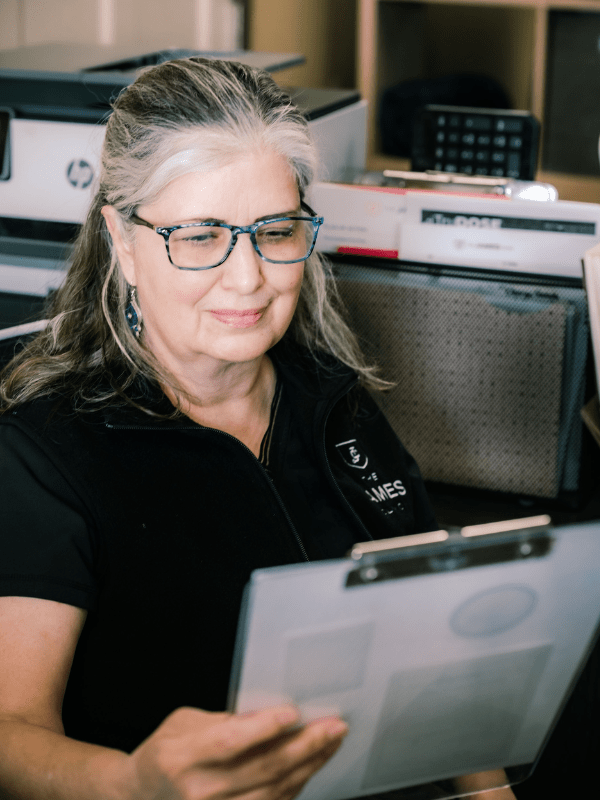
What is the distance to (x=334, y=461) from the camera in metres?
1.05

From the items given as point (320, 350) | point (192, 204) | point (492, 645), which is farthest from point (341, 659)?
point (320, 350)

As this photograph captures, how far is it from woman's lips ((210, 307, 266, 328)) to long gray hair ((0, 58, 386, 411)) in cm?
11

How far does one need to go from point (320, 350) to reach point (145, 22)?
1.51 m

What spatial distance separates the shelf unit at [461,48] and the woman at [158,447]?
1.94 m

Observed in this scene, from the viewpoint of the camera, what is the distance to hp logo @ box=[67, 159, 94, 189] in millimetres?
1288

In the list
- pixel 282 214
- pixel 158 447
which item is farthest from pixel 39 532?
pixel 282 214

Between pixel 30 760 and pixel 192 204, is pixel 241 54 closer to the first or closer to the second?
pixel 192 204

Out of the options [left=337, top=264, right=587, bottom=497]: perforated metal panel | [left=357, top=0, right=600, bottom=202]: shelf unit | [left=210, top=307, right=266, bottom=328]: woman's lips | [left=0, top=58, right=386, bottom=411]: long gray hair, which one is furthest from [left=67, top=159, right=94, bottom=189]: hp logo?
[left=357, top=0, right=600, bottom=202]: shelf unit

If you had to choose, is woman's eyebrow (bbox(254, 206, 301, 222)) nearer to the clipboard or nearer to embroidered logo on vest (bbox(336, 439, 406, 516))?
embroidered logo on vest (bbox(336, 439, 406, 516))

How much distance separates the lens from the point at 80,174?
1296mm

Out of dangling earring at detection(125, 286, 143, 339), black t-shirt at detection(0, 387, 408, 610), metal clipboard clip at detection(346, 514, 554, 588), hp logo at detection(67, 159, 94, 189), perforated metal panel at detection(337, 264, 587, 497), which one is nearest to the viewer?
metal clipboard clip at detection(346, 514, 554, 588)

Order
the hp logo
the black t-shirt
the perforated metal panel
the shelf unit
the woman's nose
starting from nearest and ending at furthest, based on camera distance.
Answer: the black t-shirt, the woman's nose, the perforated metal panel, the hp logo, the shelf unit

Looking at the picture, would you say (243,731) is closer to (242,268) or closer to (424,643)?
(424,643)

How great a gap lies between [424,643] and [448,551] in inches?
3.1
